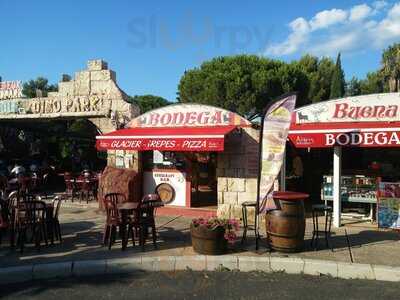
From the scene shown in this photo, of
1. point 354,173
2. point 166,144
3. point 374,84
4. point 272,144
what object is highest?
point 374,84

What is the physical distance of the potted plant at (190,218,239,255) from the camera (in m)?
7.26

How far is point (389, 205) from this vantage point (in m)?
9.80

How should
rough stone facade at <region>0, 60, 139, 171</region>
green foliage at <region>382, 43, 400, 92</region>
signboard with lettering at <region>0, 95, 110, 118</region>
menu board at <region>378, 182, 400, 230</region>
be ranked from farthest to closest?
1. green foliage at <region>382, 43, 400, 92</region>
2. signboard with lettering at <region>0, 95, 110, 118</region>
3. rough stone facade at <region>0, 60, 139, 171</region>
4. menu board at <region>378, 182, 400, 230</region>

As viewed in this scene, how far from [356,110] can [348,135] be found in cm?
94

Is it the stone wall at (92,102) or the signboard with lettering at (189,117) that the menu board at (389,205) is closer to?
the signboard with lettering at (189,117)

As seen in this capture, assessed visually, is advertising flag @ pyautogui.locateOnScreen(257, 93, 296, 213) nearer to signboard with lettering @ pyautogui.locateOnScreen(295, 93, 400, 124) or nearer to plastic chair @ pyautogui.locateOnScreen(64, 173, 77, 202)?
signboard with lettering @ pyautogui.locateOnScreen(295, 93, 400, 124)

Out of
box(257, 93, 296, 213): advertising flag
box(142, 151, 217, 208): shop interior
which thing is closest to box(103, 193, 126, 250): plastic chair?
box(257, 93, 296, 213): advertising flag

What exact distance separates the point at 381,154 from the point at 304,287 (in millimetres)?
8856

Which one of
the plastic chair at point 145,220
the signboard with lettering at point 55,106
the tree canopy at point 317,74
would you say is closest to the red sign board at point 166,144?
the signboard with lettering at point 55,106

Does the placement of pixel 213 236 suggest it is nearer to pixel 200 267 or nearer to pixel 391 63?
pixel 200 267

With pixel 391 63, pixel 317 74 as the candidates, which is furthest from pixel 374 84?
pixel 317 74

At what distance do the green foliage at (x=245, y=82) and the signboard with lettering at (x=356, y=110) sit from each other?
1825 cm

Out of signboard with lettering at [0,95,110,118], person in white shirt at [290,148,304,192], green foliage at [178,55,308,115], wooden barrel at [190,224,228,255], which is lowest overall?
wooden barrel at [190,224,228,255]

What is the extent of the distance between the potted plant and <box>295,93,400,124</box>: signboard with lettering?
428 centimetres
